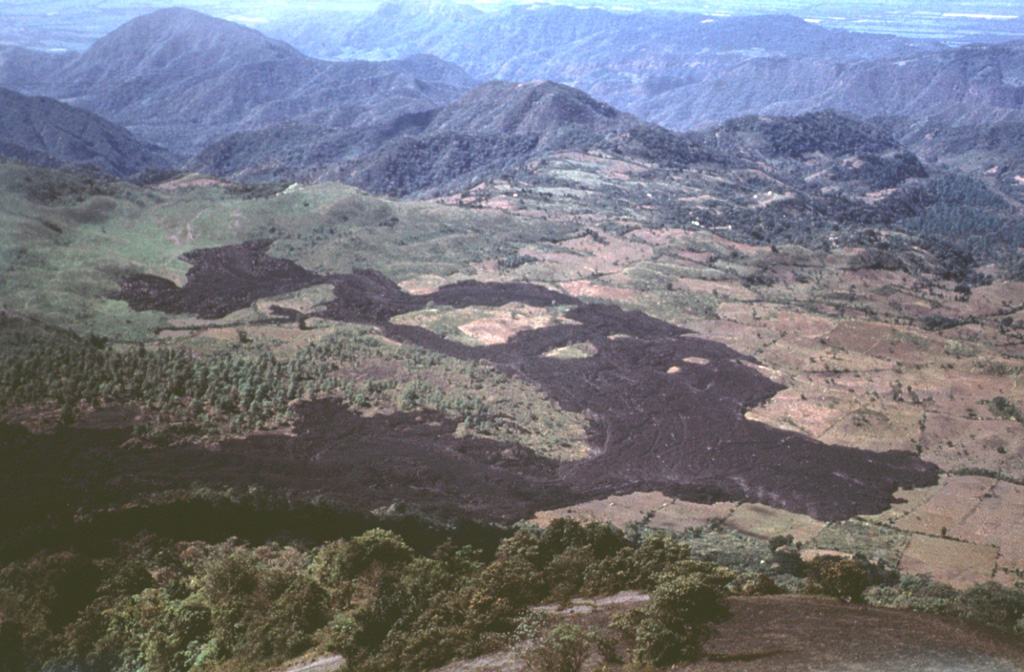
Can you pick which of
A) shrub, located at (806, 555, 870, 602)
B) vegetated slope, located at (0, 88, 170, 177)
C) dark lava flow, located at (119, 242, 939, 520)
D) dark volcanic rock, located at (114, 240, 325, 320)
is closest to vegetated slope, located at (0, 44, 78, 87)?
vegetated slope, located at (0, 88, 170, 177)

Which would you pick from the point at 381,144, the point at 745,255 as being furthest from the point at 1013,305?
the point at 381,144

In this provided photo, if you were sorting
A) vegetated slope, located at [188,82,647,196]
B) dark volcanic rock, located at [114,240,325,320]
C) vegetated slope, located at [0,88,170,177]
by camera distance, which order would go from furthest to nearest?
vegetated slope, located at [0,88,170,177] → vegetated slope, located at [188,82,647,196] → dark volcanic rock, located at [114,240,325,320]

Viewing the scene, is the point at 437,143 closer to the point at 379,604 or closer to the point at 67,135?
the point at 67,135

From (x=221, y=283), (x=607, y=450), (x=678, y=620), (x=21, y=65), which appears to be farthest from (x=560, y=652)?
(x=21, y=65)

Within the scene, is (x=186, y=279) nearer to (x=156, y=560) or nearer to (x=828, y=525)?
(x=156, y=560)

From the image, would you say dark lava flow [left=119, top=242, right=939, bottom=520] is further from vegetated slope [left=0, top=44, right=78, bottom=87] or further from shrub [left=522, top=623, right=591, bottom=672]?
vegetated slope [left=0, top=44, right=78, bottom=87]

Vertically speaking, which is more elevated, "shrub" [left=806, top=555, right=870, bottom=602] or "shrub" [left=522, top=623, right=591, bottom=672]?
"shrub" [left=522, top=623, right=591, bottom=672]
